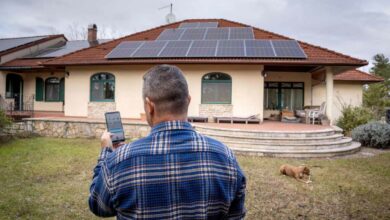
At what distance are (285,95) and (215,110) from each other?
4.81 meters

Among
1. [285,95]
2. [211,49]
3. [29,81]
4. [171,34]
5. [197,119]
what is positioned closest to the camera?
[197,119]

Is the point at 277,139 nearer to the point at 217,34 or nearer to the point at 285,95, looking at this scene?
the point at 285,95

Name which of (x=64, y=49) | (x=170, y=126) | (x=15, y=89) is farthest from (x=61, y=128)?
(x=170, y=126)

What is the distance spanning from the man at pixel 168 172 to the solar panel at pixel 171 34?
14258 mm

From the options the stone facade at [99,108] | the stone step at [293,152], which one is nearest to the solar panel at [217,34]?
the stone facade at [99,108]

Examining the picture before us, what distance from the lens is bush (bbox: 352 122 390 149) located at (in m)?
9.44

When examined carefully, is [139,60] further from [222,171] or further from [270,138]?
[222,171]

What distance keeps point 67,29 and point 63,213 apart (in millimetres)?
36154

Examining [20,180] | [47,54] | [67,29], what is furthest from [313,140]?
[67,29]

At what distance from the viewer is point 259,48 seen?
12.9 metres

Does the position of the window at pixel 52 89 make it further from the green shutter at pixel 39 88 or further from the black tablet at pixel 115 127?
the black tablet at pixel 115 127

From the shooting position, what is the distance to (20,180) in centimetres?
555

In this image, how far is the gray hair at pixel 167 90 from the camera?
1.34 metres

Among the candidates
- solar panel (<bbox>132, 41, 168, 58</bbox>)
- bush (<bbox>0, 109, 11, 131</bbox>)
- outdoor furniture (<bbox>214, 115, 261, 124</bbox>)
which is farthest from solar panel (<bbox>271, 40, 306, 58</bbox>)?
bush (<bbox>0, 109, 11, 131</bbox>)
